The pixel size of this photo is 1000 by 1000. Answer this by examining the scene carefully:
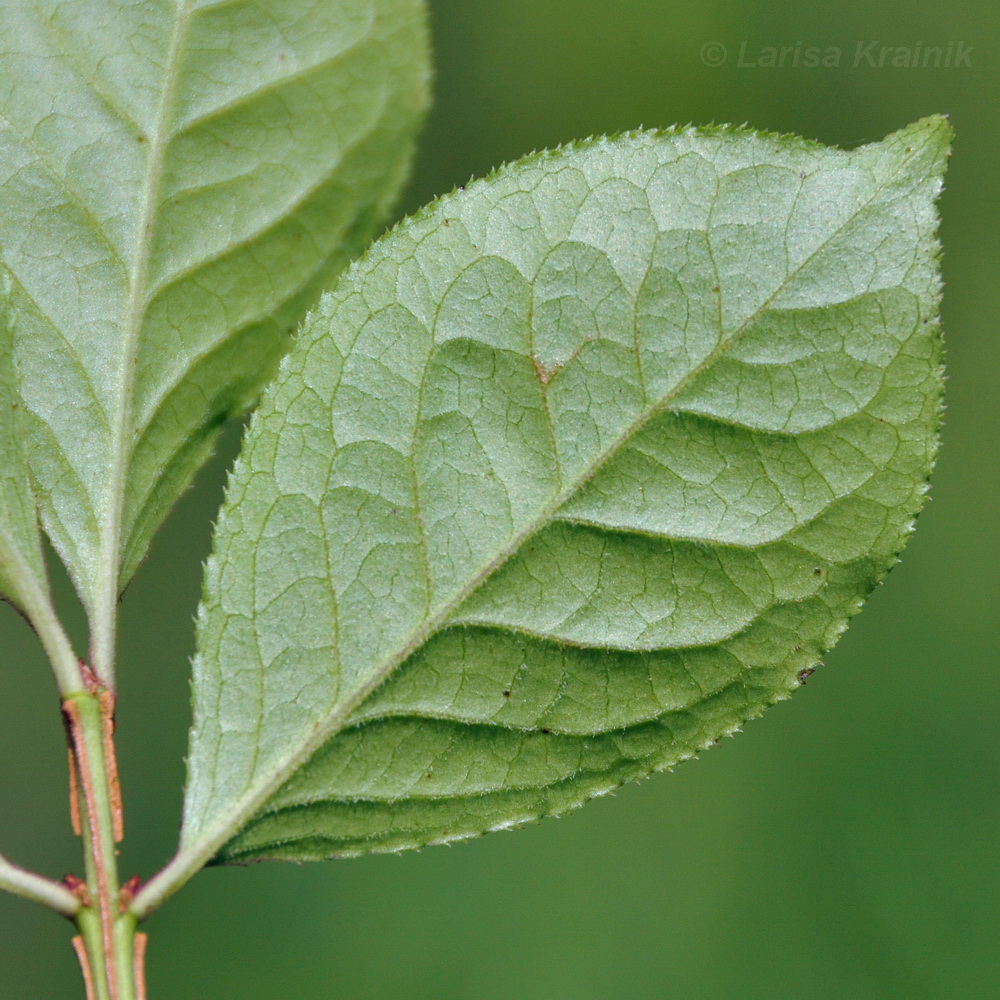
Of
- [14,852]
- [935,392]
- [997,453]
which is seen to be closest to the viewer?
[935,392]

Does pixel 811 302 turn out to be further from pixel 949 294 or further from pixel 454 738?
pixel 949 294

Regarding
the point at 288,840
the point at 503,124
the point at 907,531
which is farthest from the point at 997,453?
the point at 288,840

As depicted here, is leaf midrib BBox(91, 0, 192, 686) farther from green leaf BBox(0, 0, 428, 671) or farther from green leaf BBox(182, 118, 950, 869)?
green leaf BBox(182, 118, 950, 869)

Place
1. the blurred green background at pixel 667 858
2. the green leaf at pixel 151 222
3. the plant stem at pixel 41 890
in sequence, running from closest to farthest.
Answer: the plant stem at pixel 41 890
the green leaf at pixel 151 222
the blurred green background at pixel 667 858

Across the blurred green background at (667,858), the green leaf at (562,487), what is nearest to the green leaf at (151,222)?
the green leaf at (562,487)

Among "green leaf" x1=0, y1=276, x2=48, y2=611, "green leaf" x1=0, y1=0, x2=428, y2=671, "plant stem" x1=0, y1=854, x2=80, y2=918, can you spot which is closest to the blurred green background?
"green leaf" x1=0, y1=0, x2=428, y2=671

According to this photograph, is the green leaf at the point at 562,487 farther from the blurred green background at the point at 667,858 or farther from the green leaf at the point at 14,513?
the blurred green background at the point at 667,858
